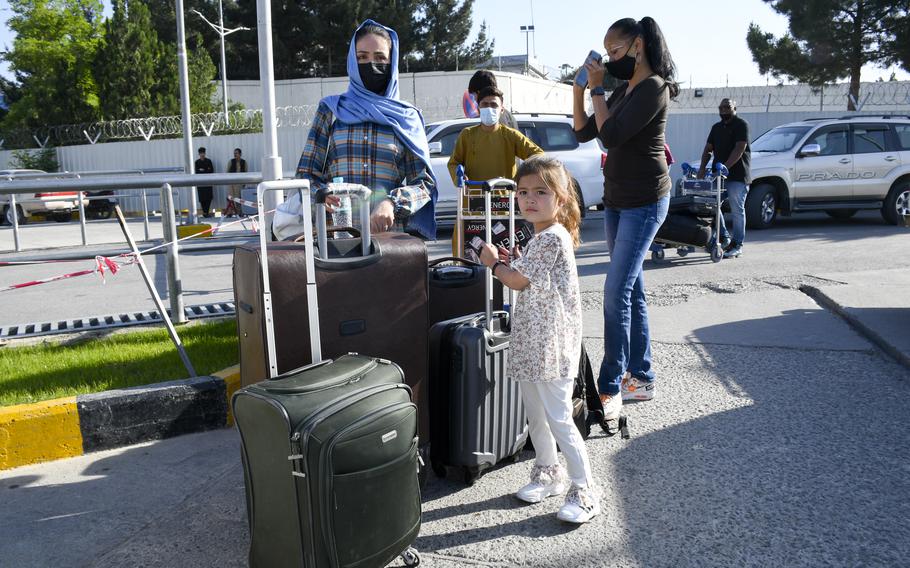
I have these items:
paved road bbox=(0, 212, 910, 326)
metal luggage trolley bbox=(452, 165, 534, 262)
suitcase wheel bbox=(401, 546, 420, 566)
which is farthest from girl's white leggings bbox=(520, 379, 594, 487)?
paved road bbox=(0, 212, 910, 326)

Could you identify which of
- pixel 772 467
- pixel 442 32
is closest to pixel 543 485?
pixel 772 467

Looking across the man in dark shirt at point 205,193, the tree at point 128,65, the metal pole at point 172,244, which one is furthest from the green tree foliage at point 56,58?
the metal pole at point 172,244

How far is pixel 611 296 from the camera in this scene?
4203 mm

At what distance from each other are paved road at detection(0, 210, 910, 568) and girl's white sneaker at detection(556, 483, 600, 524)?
42 mm

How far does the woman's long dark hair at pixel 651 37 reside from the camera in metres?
4.04

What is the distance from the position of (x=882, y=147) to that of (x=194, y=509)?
13539mm

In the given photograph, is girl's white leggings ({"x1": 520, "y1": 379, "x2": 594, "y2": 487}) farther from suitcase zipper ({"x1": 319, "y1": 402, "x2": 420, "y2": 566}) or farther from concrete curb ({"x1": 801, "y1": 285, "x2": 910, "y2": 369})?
concrete curb ({"x1": 801, "y1": 285, "x2": 910, "y2": 369})

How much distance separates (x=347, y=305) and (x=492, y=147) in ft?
10.5

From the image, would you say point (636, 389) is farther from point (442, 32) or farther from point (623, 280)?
point (442, 32)

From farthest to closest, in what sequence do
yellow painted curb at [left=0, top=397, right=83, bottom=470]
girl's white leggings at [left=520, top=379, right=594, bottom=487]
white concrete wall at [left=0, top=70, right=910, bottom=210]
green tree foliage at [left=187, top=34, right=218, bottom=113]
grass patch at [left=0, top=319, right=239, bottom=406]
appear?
1. green tree foliage at [left=187, top=34, right=218, bottom=113]
2. white concrete wall at [left=0, top=70, right=910, bottom=210]
3. grass patch at [left=0, top=319, right=239, bottom=406]
4. yellow painted curb at [left=0, top=397, right=83, bottom=470]
5. girl's white leggings at [left=520, top=379, right=594, bottom=487]

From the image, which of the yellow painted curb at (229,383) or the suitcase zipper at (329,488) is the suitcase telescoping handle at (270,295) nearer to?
the suitcase zipper at (329,488)

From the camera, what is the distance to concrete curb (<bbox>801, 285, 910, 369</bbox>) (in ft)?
17.2

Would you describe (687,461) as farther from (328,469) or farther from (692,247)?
(692,247)

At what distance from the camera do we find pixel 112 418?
4.13 m
